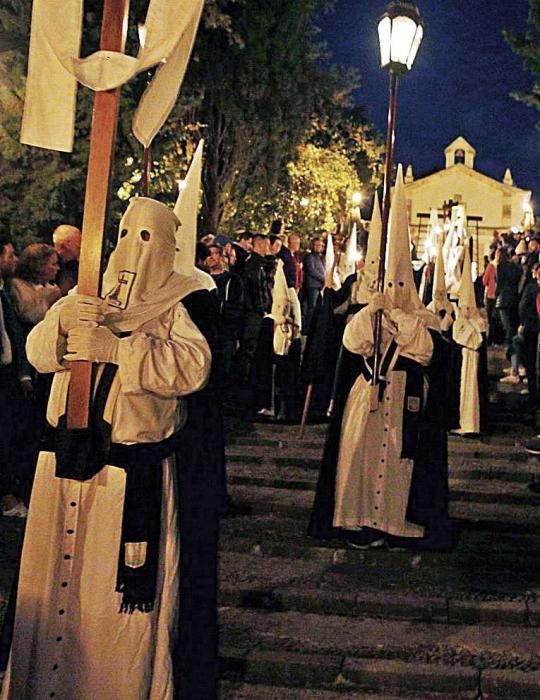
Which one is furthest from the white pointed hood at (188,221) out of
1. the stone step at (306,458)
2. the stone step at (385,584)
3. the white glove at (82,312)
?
the stone step at (306,458)

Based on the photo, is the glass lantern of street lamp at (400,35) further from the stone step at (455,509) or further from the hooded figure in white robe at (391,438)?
the stone step at (455,509)

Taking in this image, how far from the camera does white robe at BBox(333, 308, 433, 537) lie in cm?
709

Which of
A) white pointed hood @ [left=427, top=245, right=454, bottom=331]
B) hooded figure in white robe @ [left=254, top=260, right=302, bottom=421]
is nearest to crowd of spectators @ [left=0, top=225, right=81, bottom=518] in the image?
hooded figure in white robe @ [left=254, top=260, right=302, bottom=421]

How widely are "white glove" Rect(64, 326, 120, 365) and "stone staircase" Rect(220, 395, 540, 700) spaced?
7.47ft

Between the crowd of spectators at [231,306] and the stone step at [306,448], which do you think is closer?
the crowd of spectators at [231,306]

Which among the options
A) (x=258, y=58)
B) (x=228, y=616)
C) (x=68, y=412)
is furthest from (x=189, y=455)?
(x=258, y=58)

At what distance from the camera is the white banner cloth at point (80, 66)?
3744 mm

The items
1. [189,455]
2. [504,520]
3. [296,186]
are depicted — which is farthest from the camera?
[296,186]

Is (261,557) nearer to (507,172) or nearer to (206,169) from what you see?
(206,169)

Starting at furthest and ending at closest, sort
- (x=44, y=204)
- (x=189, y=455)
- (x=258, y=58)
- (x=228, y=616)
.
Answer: (x=258, y=58) < (x=44, y=204) < (x=228, y=616) < (x=189, y=455)

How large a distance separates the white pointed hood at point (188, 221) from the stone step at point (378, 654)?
2.25 meters

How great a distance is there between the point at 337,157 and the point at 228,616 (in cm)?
2744

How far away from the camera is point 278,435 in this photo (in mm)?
11039

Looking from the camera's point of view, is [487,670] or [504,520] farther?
[504,520]
